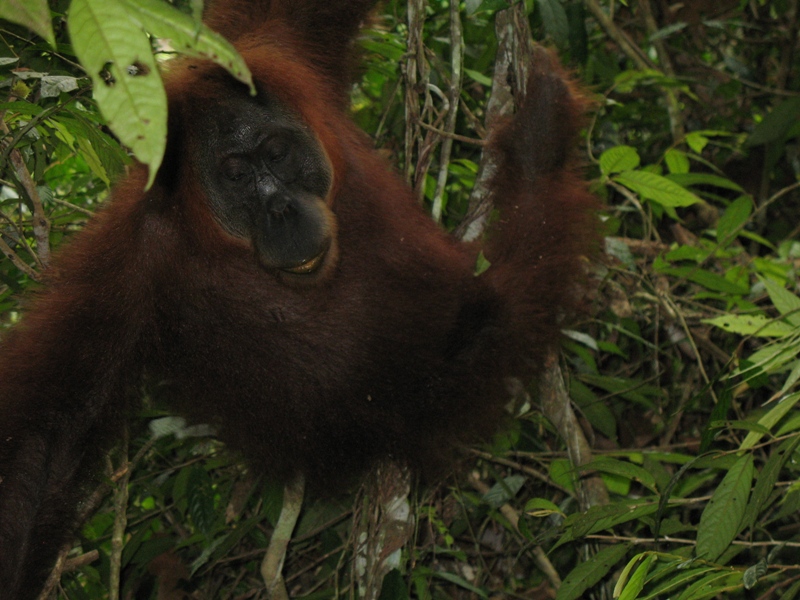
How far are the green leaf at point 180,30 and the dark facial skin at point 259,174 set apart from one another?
133cm

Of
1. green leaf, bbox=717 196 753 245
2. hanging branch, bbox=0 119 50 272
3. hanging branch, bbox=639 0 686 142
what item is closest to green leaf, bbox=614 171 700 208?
green leaf, bbox=717 196 753 245

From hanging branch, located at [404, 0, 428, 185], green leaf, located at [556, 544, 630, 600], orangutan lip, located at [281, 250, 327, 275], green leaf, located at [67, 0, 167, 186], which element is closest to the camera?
green leaf, located at [67, 0, 167, 186]

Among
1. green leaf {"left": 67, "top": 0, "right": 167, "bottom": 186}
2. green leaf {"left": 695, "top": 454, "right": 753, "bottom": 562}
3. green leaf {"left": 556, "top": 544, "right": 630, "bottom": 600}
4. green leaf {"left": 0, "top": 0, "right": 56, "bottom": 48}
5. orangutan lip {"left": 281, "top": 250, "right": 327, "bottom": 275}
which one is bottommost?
green leaf {"left": 556, "top": 544, "right": 630, "bottom": 600}

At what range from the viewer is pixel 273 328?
95.5 inches

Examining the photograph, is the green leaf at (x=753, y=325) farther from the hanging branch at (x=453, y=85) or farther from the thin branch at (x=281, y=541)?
the thin branch at (x=281, y=541)

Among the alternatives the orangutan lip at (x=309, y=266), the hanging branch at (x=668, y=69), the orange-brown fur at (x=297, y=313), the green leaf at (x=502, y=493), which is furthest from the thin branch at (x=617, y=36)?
the green leaf at (x=502, y=493)

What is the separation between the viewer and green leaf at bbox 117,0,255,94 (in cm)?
75

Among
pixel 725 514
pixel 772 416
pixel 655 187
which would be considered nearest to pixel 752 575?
pixel 725 514

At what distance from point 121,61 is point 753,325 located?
6.50 feet

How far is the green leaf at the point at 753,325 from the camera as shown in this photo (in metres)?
2.13

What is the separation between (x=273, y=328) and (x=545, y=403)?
Answer: 843 mm

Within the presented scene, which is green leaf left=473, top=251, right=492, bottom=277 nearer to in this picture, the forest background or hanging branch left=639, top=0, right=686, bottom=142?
the forest background

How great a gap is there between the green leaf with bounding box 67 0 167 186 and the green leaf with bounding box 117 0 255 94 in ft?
0.04

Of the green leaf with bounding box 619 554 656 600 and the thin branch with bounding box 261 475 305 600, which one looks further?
the thin branch with bounding box 261 475 305 600
